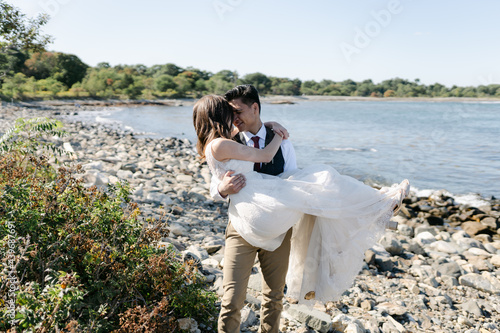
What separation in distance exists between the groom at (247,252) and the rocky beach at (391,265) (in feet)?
1.96

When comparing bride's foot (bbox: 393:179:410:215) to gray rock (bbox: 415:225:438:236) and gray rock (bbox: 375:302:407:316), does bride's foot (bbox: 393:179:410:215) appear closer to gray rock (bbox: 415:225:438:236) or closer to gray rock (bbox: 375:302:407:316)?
gray rock (bbox: 375:302:407:316)

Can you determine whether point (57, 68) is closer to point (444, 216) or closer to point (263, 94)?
point (263, 94)

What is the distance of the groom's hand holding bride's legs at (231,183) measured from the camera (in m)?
2.87

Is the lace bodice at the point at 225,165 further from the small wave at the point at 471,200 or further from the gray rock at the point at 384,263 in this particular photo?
the small wave at the point at 471,200

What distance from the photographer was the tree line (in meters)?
8.66

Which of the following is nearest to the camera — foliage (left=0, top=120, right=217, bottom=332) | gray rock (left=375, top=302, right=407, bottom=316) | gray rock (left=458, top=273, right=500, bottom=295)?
foliage (left=0, top=120, right=217, bottom=332)

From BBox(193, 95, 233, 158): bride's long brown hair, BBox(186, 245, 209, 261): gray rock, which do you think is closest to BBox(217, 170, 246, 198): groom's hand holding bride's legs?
BBox(193, 95, 233, 158): bride's long brown hair

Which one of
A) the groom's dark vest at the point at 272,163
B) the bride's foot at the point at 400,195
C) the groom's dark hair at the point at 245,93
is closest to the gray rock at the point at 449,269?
the bride's foot at the point at 400,195

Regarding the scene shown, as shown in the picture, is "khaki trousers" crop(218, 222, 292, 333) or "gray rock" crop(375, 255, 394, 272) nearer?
"khaki trousers" crop(218, 222, 292, 333)

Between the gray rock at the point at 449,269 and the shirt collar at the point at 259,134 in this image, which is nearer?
the shirt collar at the point at 259,134

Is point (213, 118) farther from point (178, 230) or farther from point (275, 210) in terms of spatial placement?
point (178, 230)

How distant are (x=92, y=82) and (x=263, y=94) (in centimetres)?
5705

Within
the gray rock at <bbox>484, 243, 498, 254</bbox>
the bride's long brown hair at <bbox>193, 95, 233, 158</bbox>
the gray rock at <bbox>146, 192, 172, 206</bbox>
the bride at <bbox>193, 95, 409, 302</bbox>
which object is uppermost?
the bride's long brown hair at <bbox>193, 95, 233, 158</bbox>

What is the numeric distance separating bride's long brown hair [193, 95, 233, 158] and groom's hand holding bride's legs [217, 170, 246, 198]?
313mm
